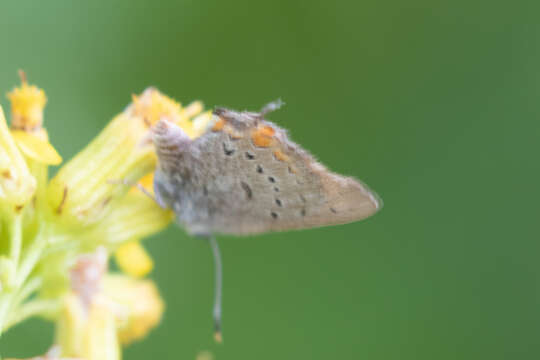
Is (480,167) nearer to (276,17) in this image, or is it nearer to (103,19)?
(276,17)

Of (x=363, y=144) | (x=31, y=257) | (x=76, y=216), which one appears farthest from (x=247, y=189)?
(x=363, y=144)

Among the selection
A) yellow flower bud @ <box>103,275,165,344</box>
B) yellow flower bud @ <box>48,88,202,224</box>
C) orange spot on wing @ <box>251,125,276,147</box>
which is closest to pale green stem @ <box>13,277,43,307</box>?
yellow flower bud @ <box>48,88,202,224</box>

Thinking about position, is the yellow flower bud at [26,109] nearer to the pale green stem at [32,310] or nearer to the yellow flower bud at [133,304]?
the pale green stem at [32,310]

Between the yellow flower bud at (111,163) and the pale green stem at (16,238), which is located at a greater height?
the yellow flower bud at (111,163)

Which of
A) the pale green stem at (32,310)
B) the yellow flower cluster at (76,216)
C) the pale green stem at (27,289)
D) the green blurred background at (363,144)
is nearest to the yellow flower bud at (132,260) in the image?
the yellow flower cluster at (76,216)

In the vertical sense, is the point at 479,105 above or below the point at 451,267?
above

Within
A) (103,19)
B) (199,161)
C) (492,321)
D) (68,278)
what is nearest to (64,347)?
(68,278)
